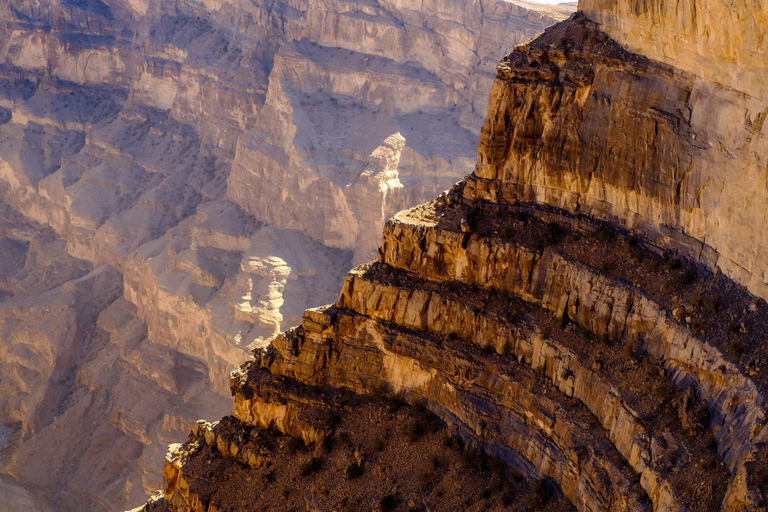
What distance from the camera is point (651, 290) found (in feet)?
96.8

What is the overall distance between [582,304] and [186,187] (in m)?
94.9

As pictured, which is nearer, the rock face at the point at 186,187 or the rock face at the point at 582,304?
the rock face at the point at 582,304

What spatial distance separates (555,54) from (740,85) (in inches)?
343

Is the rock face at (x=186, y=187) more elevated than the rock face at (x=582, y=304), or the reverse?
the rock face at (x=582, y=304)

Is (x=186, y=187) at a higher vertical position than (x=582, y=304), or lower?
lower

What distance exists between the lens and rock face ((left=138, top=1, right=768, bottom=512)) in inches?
1014

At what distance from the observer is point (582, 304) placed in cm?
3150

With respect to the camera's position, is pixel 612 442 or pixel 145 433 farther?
pixel 145 433

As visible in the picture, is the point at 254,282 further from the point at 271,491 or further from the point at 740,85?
the point at 740,85

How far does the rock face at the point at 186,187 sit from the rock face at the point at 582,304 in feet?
167

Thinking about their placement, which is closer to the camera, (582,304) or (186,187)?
(582,304)

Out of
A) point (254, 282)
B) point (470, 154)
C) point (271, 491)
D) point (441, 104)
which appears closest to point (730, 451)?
point (271, 491)

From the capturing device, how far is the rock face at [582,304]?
84.5 feet

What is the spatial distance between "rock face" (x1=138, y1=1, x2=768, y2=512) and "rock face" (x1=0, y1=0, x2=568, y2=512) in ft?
167
